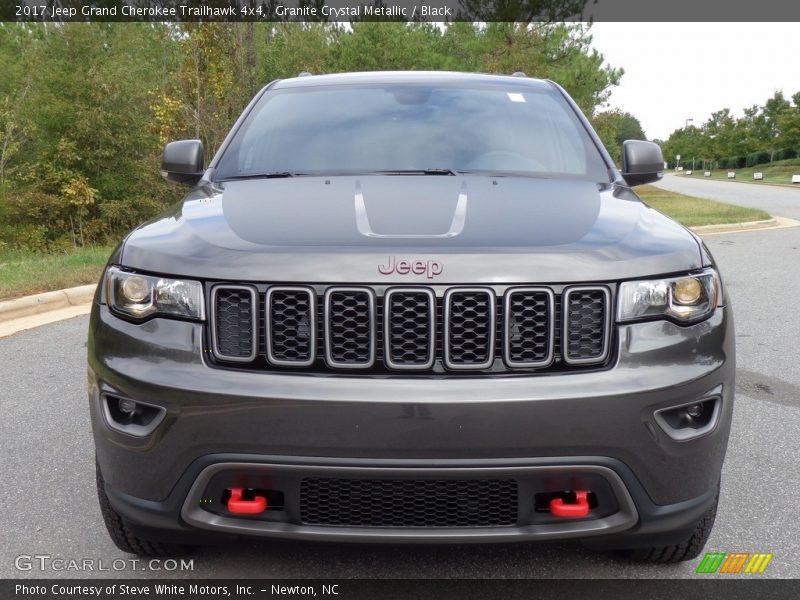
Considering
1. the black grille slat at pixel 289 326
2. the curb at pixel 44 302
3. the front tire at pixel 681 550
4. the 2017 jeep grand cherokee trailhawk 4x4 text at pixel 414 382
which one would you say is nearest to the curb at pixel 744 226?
the curb at pixel 44 302

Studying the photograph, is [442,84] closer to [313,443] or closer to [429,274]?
[429,274]

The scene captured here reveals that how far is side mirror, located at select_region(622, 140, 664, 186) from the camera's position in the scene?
3559 mm

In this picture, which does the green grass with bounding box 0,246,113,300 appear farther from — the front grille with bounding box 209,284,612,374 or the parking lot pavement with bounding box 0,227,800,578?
the front grille with bounding box 209,284,612,374

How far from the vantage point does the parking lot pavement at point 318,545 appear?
2615mm

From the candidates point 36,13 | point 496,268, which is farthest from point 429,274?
point 36,13

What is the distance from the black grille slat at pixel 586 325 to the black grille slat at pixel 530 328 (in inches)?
2.0

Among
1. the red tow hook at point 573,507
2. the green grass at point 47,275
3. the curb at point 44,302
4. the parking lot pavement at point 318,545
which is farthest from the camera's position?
the green grass at point 47,275

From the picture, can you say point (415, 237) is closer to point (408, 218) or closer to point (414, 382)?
point (408, 218)

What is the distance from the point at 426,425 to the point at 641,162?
81.2 inches

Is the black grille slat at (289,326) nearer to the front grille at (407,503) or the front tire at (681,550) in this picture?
the front grille at (407,503)

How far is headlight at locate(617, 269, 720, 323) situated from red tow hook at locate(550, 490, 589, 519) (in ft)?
1.60

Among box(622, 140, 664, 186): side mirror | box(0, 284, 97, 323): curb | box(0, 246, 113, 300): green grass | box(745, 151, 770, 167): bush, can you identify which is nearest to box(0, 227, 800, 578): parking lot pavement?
box(0, 284, 97, 323): curb

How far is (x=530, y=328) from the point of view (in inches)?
83.9

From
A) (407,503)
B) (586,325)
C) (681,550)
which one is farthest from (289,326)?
(681,550)
